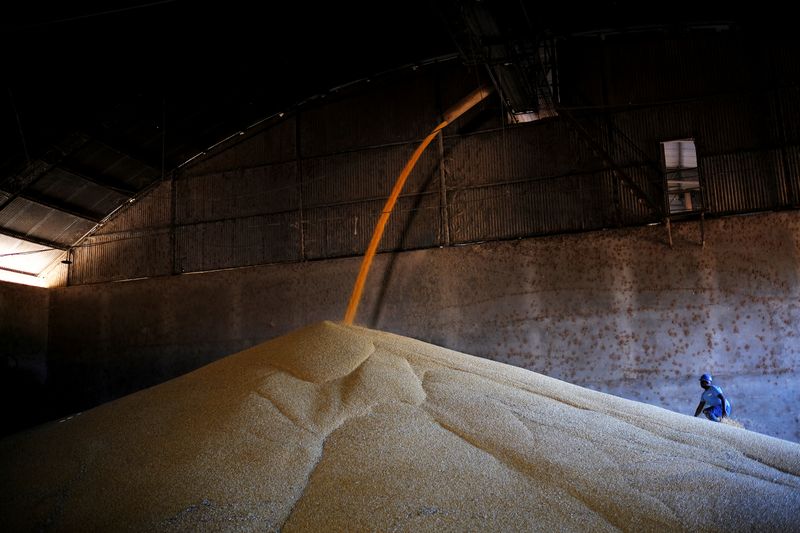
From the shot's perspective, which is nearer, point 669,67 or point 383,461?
point 383,461

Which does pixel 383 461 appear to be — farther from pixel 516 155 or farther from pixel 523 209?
pixel 516 155

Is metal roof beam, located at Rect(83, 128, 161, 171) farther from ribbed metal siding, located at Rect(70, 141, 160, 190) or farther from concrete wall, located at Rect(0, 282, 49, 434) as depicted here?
concrete wall, located at Rect(0, 282, 49, 434)

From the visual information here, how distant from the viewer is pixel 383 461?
159 inches

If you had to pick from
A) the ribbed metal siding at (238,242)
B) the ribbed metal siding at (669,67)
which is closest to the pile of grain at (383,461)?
the ribbed metal siding at (238,242)

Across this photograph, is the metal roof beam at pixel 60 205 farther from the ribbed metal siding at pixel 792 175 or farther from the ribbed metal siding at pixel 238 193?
the ribbed metal siding at pixel 792 175

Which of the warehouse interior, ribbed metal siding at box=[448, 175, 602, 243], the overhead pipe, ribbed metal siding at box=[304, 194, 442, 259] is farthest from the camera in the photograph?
ribbed metal siding at box=[304, 194, 442, 259]

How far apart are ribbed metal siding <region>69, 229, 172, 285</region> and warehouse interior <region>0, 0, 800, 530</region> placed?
0.17ft

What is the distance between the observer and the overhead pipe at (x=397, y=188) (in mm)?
10883

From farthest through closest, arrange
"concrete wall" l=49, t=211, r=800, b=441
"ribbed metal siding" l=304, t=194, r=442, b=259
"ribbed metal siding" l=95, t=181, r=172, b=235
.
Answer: "ribbed metal siding" l=95, t=181, r=172, b=235, "ribbed metal siding" l=304, t=194, r=442, b=259, "concrete wall" l=49, t=211, r=800, b=441

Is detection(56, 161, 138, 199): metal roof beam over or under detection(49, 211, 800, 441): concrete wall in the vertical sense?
over

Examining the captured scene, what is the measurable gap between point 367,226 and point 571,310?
4415 millimetres

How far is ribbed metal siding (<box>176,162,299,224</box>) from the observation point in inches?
498

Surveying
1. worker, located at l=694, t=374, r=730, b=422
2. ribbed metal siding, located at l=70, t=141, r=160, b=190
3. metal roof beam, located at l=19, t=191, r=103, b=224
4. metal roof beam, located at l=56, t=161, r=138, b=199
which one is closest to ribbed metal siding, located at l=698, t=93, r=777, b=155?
worker, located at l=694, t=374, r=730, b=422

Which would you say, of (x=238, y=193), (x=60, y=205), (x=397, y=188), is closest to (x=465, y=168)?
(x=397, y=188)
